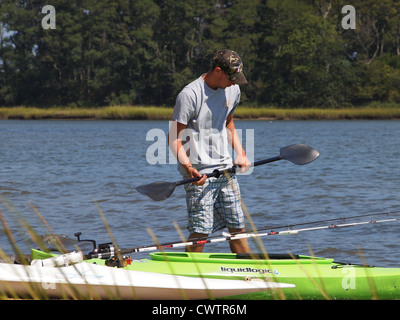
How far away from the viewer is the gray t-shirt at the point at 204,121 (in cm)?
479

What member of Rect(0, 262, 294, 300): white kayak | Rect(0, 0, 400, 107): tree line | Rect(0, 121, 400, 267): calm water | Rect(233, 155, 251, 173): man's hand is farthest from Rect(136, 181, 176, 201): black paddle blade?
Rect(0, 0, 400, 107): tree line

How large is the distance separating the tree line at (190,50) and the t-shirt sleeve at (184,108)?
55.2 metres

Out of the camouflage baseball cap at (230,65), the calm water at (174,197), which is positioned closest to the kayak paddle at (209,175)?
the calm water at (174,197)

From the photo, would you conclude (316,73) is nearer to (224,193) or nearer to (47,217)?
(47,217)

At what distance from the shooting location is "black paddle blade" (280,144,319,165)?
17.7ft

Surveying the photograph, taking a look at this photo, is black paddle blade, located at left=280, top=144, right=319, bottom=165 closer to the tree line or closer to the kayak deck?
the kayak deck

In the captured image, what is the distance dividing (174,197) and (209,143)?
642 cm

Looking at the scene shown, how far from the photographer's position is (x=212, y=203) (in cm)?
497

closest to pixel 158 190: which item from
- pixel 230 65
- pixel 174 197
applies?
pixel 230 65

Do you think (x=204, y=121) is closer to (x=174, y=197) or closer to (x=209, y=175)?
(x=209, y=175)

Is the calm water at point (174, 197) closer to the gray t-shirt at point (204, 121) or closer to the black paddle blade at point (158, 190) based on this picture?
the black paddle blade at point (158, 190)

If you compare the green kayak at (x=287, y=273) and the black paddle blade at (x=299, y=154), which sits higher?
the black paddle blade at (x=299, y=154)

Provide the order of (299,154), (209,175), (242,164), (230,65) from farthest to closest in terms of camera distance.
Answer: (299,154) → (242,164) → (209,175) → (230,65)

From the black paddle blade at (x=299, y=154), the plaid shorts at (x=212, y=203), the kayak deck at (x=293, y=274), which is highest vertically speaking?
the black paddle blade at (x=299, y=154)
